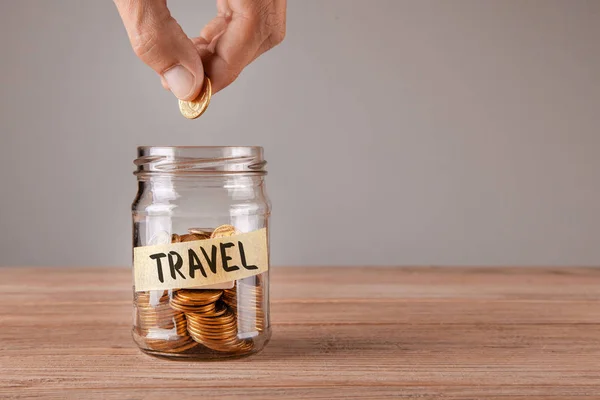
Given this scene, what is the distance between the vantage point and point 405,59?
2.69 metres

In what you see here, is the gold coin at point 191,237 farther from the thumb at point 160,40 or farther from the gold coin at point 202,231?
the thumb at point 160,40

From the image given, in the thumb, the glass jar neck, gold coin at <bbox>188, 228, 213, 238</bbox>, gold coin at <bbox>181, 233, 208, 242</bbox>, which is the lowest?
gold coin at <bbox>181, 233, 208, 242</bbox>

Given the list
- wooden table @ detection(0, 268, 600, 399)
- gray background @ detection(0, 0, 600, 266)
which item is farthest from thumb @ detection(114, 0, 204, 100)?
gray background @ detection(0, 0, 600, 266)

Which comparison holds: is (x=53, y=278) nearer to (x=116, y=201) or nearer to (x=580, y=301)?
(x=580, y=301)

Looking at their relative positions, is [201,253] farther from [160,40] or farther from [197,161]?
[160,40]

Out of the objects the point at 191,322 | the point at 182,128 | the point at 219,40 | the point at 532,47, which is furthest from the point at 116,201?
the point at 191,322

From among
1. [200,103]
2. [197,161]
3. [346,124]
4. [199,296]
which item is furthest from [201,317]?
[346,124]

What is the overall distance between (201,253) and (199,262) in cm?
1

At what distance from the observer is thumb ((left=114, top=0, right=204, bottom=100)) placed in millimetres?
849

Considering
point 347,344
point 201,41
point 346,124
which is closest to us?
point 347,344

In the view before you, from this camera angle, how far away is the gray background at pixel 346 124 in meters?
2.66

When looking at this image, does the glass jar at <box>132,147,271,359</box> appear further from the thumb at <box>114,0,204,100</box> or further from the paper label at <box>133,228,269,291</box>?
the thumb at <box>114,0,204,100</box>

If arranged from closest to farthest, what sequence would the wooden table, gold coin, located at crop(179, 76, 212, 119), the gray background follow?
the wooden table
gold coin, located at crop(179, 76, 212, 119)
the gray background

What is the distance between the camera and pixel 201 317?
0.79m
